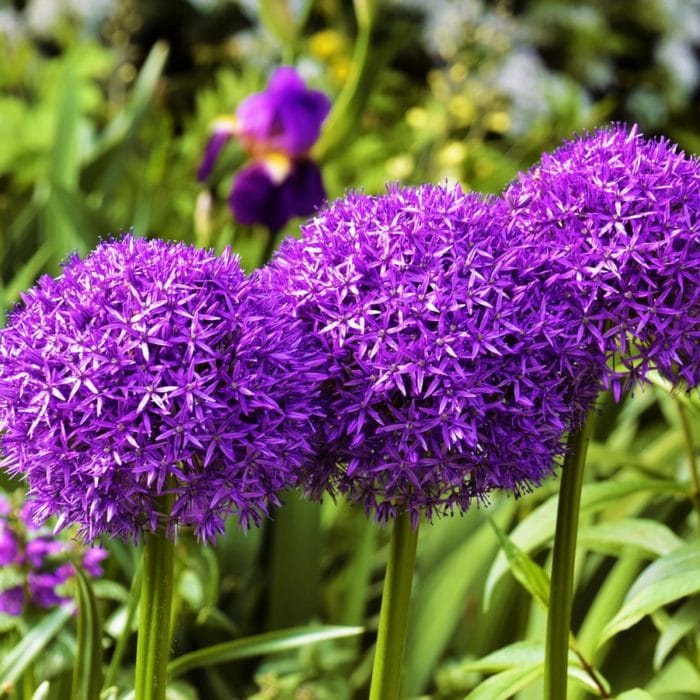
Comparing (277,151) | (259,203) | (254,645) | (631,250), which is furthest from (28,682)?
(277,151)

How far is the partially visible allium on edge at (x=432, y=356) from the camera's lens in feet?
2.95

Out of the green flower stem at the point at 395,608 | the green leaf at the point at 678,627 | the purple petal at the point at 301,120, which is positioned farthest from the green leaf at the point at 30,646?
the purple petal at the point at 301,120

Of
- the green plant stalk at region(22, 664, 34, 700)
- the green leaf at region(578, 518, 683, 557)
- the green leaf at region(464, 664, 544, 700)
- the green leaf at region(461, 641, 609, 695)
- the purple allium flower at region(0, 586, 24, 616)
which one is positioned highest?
the green leaf at region(578, 518, 683, 557)

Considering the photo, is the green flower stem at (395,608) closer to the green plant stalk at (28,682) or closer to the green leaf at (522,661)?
the green leaf at (522,661)

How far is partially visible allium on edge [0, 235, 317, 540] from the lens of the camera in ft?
2.81

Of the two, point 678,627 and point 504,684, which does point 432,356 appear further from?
point 678,627

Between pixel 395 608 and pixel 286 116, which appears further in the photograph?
pixel 286 116

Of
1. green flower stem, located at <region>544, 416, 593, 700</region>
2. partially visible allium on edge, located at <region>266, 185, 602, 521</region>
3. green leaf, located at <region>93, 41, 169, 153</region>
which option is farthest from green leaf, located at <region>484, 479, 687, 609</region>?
green leaf, located at <region>93, 41, 169, 153</region>

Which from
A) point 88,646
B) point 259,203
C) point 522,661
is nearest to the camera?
point 88,646

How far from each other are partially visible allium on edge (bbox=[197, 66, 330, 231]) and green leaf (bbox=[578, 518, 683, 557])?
4.23 feet

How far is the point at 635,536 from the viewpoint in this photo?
4.77 feet

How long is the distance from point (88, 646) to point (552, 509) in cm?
60

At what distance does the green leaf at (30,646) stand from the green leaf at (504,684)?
51 centimetres

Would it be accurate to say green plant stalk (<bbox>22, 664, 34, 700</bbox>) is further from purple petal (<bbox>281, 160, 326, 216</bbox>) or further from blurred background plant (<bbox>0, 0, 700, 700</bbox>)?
purple petal (<bbox>281, 160, 326, 216</bbox>)
